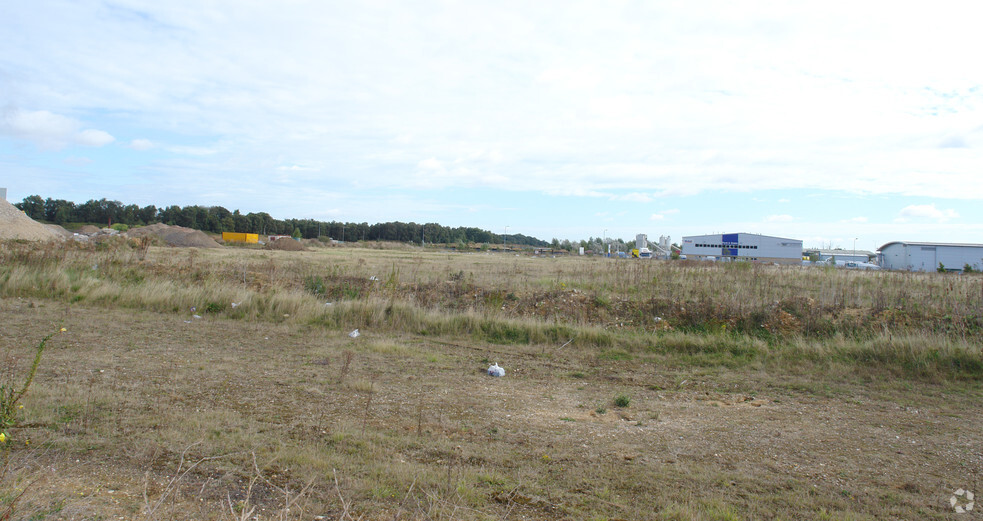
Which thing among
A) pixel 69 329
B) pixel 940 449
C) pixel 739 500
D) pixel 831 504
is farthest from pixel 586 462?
pixel 69 329

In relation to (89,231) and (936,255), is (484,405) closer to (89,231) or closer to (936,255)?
(936,255)

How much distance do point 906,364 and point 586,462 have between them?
6.97 metres

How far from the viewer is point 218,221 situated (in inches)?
3981

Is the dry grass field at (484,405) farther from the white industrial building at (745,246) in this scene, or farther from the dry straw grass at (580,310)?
the white industrial building at (745,246)

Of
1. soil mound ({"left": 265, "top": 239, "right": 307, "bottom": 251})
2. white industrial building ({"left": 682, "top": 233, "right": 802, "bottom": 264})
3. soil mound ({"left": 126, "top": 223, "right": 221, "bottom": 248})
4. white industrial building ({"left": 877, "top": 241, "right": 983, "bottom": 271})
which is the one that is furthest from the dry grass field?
white industrial building ({"left": 682, "top": 233, "right": 802, "bottom": 264})

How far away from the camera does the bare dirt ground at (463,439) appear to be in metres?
3.65

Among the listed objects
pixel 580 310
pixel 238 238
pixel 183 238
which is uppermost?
pixel 238 238

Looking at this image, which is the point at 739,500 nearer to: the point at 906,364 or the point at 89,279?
the point at 906,364

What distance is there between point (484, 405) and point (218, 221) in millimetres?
108208

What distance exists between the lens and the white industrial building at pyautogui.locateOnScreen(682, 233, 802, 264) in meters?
71.4

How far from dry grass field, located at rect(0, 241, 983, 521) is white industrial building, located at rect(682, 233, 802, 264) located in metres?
59.4

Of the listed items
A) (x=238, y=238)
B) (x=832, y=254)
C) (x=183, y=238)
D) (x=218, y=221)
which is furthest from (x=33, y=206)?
(x=832, y=254)

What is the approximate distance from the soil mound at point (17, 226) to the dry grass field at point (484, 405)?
67.2 feet

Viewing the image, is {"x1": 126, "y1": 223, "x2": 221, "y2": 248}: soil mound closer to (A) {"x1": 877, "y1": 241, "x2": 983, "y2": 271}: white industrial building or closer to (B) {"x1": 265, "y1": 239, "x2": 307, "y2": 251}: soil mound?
(B) {"x1": 265, "y1": 239, "x2": 307, "y2": 251}: soil mound
